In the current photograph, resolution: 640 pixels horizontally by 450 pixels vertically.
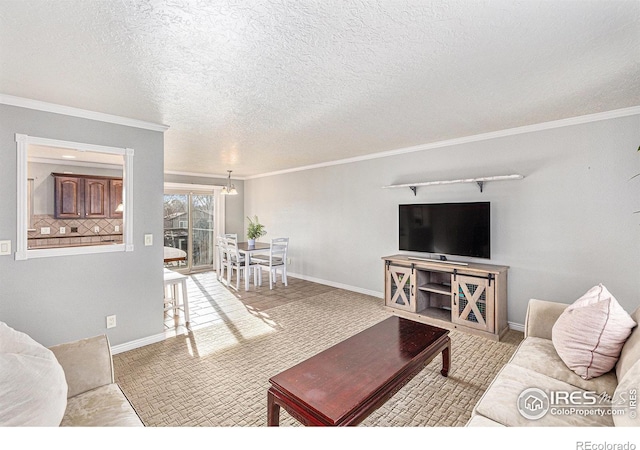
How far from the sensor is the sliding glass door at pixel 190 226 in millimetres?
7012

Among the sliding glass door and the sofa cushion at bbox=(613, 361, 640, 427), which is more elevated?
the sliding glass door

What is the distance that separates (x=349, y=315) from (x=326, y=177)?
274 centimetres

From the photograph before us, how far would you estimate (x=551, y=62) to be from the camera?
1985 millimetres

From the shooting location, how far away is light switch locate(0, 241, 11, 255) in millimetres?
2406

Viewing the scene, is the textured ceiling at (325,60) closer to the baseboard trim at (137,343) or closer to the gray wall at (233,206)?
the baseboard trim at (137,343)

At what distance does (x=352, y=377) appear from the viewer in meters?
1.78

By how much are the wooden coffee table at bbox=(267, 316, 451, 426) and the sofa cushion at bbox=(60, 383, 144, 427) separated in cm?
70

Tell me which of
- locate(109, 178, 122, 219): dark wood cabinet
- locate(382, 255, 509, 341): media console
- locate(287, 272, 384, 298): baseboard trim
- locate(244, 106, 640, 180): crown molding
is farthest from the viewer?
locate(109, 178, 122, 219): dark wood cabinet

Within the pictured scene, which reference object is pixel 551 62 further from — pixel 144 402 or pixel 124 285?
pixel 124 285

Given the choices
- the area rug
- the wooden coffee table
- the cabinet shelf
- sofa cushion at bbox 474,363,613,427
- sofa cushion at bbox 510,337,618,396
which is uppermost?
the cabinet shelf

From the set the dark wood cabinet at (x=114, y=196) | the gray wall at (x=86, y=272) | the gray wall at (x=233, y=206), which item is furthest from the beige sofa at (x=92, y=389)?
the gray wall at (x=233, y=206)

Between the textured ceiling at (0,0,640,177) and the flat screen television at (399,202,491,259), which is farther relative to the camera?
the flat screen television at (399,202,491,259)

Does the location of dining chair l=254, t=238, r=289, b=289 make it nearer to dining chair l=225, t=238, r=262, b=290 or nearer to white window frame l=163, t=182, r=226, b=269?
dining chair l=225, t=238, r=262, b=290

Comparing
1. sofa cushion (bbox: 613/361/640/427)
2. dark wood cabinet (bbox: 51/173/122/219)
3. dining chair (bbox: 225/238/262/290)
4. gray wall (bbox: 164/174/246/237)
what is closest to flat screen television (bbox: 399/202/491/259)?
sofa cushion (bbox: 613/361/640/427)
